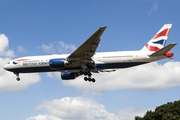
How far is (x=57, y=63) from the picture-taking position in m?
29.6

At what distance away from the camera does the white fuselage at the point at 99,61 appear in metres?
30.2

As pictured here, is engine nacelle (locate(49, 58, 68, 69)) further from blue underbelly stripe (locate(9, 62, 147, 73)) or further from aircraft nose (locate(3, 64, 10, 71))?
aircraft nose (locate(3, 64, 10, 71))

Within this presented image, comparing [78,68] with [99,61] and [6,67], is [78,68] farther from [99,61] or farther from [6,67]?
[6,67]

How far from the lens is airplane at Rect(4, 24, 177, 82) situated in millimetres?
29552

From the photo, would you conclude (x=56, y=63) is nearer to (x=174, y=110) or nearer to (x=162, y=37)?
(x=162, y=37)

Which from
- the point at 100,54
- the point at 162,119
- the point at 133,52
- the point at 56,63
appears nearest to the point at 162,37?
the point at 133,52

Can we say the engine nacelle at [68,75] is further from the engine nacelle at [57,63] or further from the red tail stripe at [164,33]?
the red tail stripe at [164,33]

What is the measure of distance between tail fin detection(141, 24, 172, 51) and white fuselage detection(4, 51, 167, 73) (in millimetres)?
2083

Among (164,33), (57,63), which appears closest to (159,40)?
(164,33)

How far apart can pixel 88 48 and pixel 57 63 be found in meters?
4.23

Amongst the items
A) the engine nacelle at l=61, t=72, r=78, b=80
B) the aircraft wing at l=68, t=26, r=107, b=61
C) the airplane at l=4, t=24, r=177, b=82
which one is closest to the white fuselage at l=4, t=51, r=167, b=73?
the airplane at l=4, t=24, r=177, b=82

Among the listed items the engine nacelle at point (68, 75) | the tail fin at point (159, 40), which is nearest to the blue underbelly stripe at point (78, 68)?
the tail fin at point (159, 40)

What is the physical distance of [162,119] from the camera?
46.4 meters

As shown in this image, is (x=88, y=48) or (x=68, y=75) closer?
(x=88, y=48)
